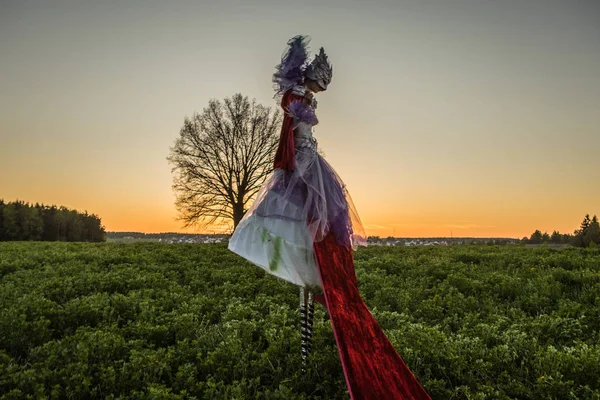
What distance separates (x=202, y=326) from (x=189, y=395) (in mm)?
2365

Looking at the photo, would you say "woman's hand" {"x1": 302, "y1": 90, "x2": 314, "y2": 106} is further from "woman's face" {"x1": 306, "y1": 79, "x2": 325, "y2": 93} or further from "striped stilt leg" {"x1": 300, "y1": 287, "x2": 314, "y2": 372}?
"striped stilt leg" {"x1": 300, "y1": 287, "x2": 314, "y2": 372}

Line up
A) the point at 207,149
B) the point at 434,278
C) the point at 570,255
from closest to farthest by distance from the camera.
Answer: the point at 434,278 < the point at 570,255 < the point at 207,149

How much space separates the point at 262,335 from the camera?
6.70 metres

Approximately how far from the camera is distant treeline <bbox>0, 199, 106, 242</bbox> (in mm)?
46353

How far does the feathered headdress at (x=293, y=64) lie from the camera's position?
17.8 ft

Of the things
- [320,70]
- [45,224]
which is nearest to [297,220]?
[320,70]

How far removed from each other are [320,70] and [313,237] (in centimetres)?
227

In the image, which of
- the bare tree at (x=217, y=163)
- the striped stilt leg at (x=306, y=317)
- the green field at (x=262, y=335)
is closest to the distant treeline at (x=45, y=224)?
the bare tree at (x=217, y=163)

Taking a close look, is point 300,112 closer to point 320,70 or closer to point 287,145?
point 287,145

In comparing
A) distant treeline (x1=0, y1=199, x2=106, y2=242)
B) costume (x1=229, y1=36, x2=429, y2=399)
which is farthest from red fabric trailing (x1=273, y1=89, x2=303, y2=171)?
distant treeline (x1=0, y1=199, x2=106, y2=242)

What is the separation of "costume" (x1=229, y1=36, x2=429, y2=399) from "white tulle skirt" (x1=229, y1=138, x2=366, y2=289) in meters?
0.01

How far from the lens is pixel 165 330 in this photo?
6.84 metres

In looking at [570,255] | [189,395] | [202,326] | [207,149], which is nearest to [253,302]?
[202,326]

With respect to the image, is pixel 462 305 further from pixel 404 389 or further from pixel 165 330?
pixel 165 330
